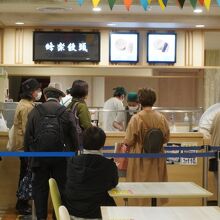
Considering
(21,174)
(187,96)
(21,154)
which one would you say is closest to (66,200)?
(21,154)

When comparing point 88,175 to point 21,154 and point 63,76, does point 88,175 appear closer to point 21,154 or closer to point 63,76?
point 21,154

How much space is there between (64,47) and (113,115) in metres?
1.38

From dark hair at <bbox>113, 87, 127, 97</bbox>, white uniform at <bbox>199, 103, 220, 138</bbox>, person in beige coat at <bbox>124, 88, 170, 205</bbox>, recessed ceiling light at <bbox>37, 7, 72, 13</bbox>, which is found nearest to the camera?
person in beige coat at <bbox>124, 88, 170, 205</bbox>

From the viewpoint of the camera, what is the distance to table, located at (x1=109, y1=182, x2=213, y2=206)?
3.34 metres

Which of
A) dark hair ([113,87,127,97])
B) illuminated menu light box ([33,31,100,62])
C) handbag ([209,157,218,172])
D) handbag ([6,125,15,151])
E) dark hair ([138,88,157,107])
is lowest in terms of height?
handbag ([209,157,218,172])

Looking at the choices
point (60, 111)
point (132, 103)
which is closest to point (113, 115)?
point (132, 103)

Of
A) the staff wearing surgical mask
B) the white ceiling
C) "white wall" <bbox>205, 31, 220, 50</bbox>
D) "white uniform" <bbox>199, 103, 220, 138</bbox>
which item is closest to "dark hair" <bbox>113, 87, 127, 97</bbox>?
the staff wearing surgical mask

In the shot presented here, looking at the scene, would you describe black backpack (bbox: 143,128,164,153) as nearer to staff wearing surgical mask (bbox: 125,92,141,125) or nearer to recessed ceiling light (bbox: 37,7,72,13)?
staff wearing surgical mask (bbox: 125,92,141,125)

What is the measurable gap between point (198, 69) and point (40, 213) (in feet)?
13.0

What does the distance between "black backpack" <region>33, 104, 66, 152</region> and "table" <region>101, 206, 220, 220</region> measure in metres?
1.86

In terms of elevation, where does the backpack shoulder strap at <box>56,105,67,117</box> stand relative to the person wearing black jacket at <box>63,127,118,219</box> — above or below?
above

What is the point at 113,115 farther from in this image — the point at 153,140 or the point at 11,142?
the point at 153,140

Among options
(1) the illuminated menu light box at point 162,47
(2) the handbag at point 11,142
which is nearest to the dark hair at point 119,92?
(1) the illuminated menu light box at point 162,47

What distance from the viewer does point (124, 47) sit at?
7.52m
